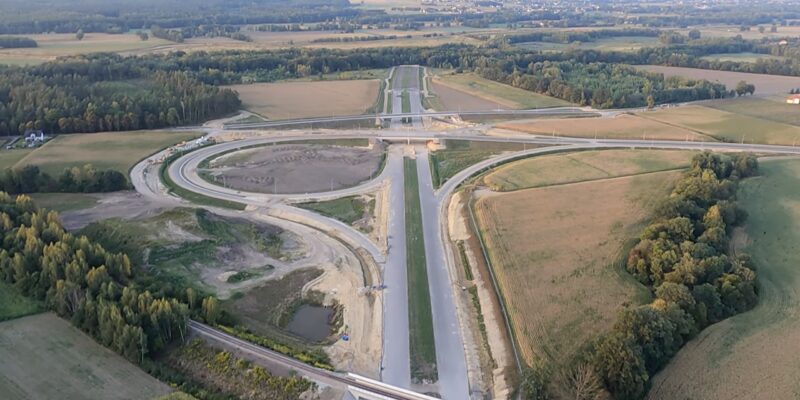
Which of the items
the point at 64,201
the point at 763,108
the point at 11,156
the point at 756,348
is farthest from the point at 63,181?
the point at 763,108

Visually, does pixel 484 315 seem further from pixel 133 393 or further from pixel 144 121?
pixel 144 121

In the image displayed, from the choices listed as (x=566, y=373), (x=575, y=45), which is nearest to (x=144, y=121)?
(x=566, y=373)

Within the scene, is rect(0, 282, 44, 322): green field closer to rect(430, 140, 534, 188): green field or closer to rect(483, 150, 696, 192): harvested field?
rect(430, 140, 534, 188): green field

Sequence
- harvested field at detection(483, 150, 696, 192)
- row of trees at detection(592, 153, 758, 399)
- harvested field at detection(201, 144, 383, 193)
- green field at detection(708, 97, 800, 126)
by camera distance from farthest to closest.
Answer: green field at detection(708, 97, 800, 126), harvested field at detection(483, 150, 696, 192), harvested field at detection(201, 144, 383, 193), row of trees at detection(592, 153, 758, 399)

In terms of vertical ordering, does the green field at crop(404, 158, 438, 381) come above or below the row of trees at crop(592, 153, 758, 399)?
below

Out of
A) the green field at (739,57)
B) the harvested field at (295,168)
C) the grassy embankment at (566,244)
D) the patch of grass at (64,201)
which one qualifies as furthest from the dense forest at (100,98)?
the green field at (739,57)

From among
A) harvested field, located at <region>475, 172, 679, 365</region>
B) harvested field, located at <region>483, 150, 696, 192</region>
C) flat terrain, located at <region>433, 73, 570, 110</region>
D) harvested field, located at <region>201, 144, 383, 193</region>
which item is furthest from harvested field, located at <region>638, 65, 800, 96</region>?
harvested field, located at <region>201, 144, 383, 193</region>

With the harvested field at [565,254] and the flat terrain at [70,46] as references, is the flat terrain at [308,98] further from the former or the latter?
the harvested field at [565,254]
